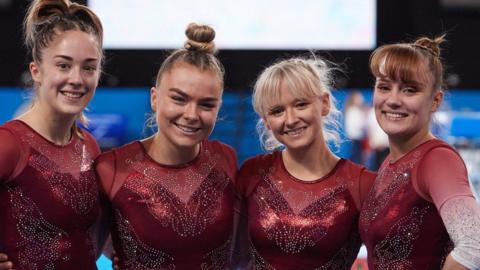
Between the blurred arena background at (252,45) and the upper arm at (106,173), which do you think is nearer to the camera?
the upper arm at (106,173)

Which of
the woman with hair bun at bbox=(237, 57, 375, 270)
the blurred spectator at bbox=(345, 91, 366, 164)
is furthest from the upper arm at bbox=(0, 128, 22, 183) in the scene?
the blurred spectator at bbox=(345, 91, 366, 164)

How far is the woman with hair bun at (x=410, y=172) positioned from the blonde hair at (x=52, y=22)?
0.89m

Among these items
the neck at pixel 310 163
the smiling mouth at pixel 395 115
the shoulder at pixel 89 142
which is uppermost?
the smiling mouth at pixel 395 115

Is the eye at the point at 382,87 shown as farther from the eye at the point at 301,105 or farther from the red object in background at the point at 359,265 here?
the red object in background at the point at 359,265

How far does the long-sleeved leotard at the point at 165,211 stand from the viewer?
2279mm

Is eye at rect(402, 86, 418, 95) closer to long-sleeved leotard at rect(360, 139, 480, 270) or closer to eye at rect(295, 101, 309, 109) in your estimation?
long-sleeved leotard at rect(360, 139, 480, 270)

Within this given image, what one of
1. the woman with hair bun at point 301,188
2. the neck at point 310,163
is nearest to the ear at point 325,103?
the woman with hair bun at point 301,188

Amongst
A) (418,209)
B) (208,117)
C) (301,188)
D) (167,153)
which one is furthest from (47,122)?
(418,209)

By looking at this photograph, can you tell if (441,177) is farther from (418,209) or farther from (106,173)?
(106,173)

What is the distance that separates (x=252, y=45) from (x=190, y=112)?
457 centimetres

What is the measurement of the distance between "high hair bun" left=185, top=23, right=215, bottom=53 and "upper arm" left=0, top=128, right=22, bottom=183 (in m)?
0.62

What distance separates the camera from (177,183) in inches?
92.0

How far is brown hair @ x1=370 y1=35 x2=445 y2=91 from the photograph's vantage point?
2182mm

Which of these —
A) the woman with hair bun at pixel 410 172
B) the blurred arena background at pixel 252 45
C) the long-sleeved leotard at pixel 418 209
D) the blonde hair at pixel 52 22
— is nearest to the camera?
the long-sleeved leotard at pixel 418 209
